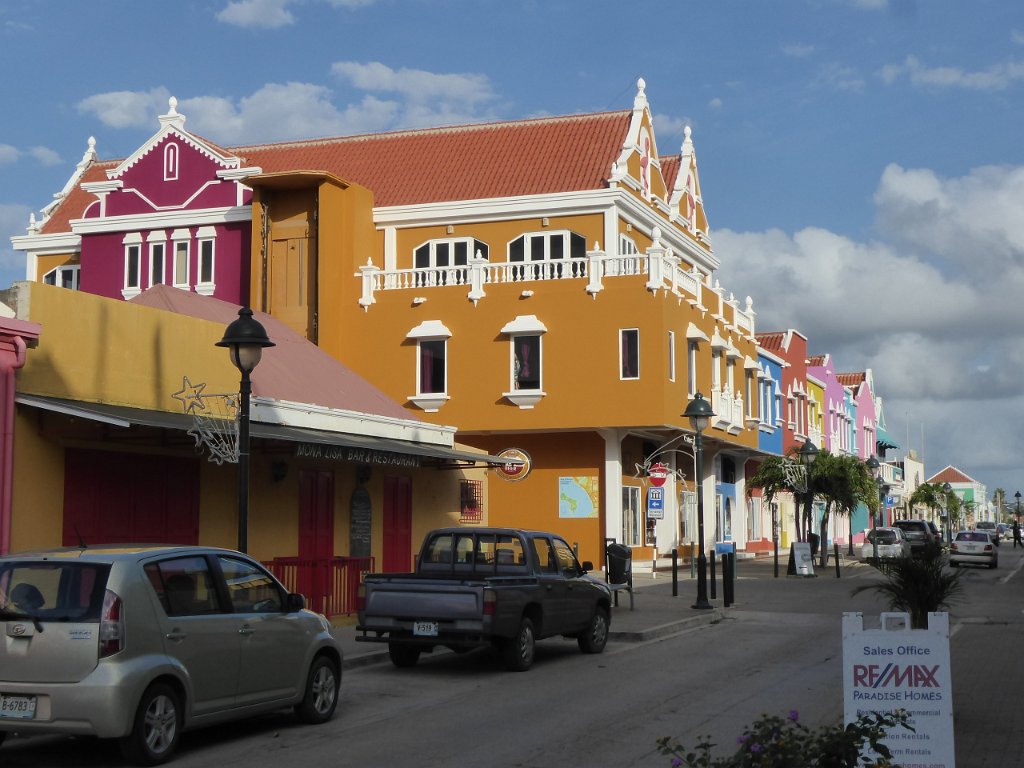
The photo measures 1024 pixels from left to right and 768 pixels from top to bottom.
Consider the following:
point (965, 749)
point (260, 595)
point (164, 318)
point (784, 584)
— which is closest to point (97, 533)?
point (164, 318)

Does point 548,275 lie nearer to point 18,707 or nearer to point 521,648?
point 521,648

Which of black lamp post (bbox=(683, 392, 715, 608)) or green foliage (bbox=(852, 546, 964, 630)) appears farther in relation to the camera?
black lamp post (bbox=(683, 392, 715, 608))

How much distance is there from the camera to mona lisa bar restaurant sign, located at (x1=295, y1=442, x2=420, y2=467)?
778 inches

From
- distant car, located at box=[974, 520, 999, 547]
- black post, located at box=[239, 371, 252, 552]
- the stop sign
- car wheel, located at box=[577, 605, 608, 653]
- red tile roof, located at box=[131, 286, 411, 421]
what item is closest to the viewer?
black post, located at box=[239, 371, 252, 552]

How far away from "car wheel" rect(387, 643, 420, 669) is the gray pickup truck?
0.01 m

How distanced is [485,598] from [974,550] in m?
38.4

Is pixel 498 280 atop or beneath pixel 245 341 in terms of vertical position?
atop

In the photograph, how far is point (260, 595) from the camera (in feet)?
36.5

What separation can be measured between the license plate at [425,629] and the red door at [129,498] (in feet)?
15.1

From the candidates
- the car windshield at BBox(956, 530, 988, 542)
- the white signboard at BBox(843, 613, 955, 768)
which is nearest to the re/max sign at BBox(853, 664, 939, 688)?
the white signboard at BBox(843, 613, 955, 768)

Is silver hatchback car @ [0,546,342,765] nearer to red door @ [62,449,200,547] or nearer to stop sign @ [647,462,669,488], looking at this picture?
red door @ [62,449,200,547]

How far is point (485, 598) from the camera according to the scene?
1484 centimetres

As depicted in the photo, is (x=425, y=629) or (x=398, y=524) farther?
(x=398, y=524)

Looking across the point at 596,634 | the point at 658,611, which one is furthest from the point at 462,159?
the point at 596,634
